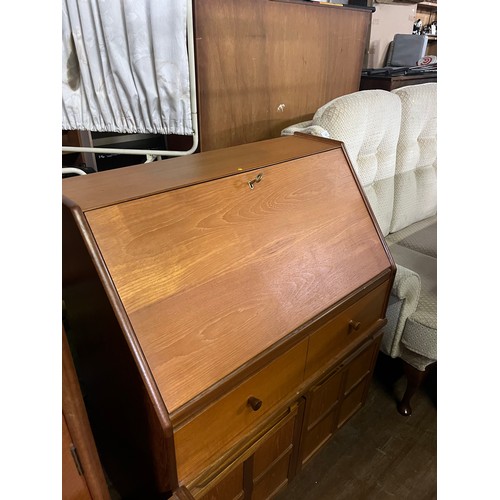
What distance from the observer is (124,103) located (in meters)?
1.10

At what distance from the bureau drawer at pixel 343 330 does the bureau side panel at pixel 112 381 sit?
42 cm

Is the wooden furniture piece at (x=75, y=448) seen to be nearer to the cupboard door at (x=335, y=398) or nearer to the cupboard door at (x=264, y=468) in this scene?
the cupboard door at (x=264, y=468)

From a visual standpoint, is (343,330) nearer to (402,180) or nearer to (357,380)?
(357,380)

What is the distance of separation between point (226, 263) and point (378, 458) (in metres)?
1.03

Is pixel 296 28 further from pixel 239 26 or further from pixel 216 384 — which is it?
pixel 216 384

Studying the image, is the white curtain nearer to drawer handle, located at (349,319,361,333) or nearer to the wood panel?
the wood panel

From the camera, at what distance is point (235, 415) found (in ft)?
2.74

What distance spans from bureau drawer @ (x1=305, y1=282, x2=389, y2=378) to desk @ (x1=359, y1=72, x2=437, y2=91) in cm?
162

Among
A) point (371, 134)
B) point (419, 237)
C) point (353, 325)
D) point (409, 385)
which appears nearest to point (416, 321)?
point (409, 385)

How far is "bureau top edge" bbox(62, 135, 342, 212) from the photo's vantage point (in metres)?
0.75

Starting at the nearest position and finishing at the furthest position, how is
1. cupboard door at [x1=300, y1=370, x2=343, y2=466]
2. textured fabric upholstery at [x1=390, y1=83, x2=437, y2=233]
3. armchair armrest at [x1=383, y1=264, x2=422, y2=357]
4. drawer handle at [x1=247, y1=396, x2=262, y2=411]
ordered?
drawer handle at [x1=247, y1=396, x2=262, y2=411] → cupboard door at [x1=300, y1=370, x2=343, y2=466] → armchair armrest at [x1=383, y1=264, x2=422, y2=357] → textured fabric upholstery at [x1=390, y1=83, x2=437, y2=233]

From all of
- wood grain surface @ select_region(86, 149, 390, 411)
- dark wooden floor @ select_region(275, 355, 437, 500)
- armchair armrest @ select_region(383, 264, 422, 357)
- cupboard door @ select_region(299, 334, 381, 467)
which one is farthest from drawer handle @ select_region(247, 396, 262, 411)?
armchair armrest @ select_region(383, 264, 422, 357)

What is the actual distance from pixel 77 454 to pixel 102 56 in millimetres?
950
